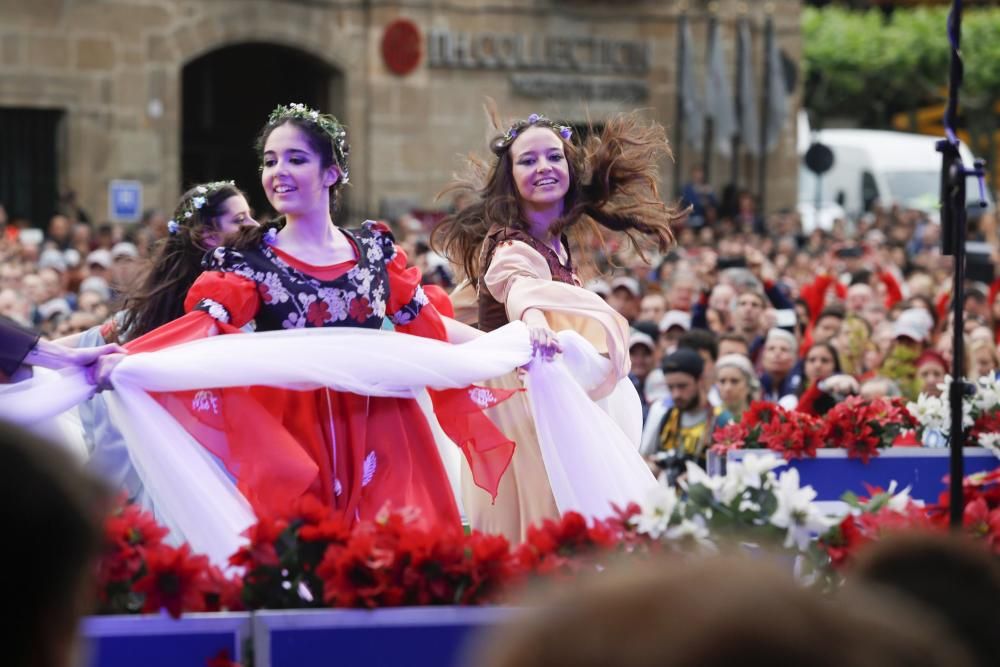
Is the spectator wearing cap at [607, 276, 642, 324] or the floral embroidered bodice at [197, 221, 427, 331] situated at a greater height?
the floral embroidered bodice at [197, 221, 427, 331]

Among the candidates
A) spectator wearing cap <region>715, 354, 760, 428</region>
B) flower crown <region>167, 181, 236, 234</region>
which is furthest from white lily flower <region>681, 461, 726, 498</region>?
spectator wearing cap <region>715, 354, 760, 428</region>

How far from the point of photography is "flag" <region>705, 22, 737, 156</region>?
24375mm

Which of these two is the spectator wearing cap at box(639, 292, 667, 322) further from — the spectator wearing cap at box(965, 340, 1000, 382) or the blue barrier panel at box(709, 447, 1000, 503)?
the blue barrier panel at box(709, 447, 1000, 503)

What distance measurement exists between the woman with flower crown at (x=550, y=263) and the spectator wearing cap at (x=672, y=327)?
3517 millimetres

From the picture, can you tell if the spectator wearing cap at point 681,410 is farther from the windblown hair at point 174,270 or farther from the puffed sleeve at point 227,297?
the puffed sleeve at point 227,297

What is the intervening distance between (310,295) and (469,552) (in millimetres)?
1956

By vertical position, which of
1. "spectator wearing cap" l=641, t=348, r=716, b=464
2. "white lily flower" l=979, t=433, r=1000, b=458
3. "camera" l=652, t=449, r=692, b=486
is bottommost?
"camera" l=652, t=449, r=692, b=486

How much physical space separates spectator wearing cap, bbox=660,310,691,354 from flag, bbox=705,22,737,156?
12991 millimetres

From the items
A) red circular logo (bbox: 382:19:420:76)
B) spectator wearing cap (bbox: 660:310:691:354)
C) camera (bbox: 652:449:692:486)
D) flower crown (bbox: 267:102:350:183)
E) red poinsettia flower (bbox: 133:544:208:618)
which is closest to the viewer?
red poinsettia flower (bbox: 133:544:208:618)

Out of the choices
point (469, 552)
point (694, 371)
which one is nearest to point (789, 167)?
point (694, 371)

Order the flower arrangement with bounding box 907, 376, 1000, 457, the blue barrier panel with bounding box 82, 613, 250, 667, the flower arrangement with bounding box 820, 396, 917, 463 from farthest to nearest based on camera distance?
the flower arrangement with bounding box 820, 396, 917, 463 < the flower arrangement with bounding box 907, 376, 1000, 457 < the blue barrier panel with bounding box 82, 613, 250, 667

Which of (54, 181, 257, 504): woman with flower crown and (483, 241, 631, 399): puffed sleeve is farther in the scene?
(54, 181, 257, 504): woman with flower crown

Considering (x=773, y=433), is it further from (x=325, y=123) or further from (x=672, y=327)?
(x=672, y=327)

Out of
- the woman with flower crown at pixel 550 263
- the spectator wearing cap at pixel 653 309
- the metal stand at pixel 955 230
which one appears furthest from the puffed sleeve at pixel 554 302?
the spectator wearing cap at pixel 653 309
